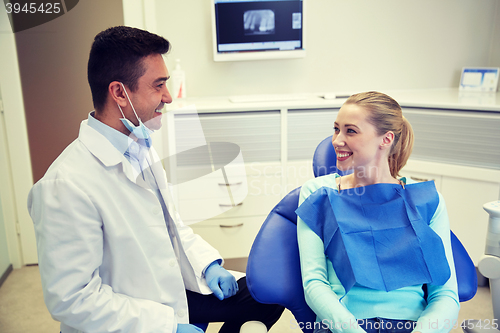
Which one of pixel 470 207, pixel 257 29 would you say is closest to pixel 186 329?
pixel 470 207

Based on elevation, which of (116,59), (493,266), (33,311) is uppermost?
(116,59)

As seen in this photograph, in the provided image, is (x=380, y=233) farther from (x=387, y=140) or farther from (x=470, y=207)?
(x=470, y=207)

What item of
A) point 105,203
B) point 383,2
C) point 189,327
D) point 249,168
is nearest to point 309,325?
Result: point 189,327

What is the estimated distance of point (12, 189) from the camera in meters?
2.51

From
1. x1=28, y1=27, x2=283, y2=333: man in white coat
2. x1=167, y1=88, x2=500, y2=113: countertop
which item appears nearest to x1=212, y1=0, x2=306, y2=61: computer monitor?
x1=167, y1=88, x2=500, y2=113: countertop

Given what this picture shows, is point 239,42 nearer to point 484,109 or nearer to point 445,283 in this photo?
point 484,109

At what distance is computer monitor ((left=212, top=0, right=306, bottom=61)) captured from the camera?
98.3 inches

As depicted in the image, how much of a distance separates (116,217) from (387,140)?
0.86m

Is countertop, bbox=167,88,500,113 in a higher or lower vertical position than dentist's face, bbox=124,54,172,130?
lower

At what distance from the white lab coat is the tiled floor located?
3.27ft

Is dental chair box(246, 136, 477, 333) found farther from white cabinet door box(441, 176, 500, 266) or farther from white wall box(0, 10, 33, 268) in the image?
white wall box(0, 10, 33, 268)

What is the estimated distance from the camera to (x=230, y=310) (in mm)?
1389

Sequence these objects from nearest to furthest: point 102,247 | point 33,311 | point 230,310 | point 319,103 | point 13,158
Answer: point 102,247
point 230,310
point 33,311
point 319,103
point 13,158

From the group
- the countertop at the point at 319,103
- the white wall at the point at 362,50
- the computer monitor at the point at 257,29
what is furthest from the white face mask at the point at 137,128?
the white wall at the point at 362,50
